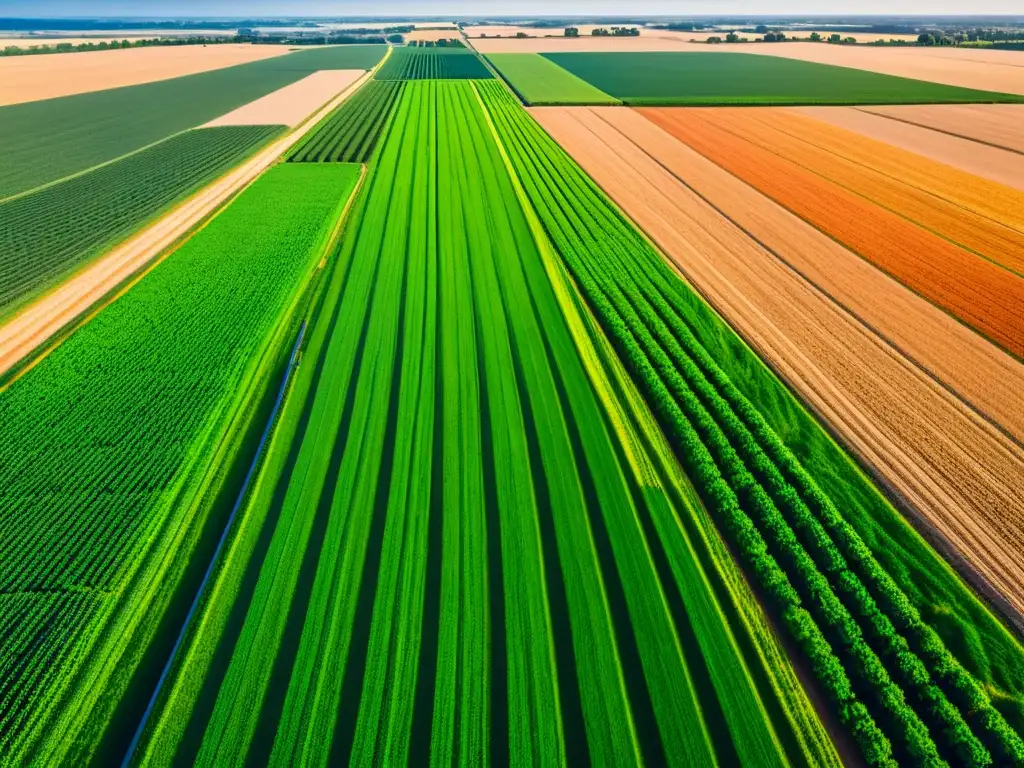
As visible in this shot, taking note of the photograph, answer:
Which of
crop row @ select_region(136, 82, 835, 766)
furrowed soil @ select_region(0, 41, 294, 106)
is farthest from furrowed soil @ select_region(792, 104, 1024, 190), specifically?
furrowed soil @ select_region(0, 41, 294, 106)

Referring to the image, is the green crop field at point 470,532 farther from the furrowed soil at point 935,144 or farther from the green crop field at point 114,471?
the furrowed soil at point 935,144

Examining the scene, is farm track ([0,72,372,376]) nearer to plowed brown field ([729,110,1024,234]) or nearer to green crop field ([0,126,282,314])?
green crop field ([0,126,282,314])

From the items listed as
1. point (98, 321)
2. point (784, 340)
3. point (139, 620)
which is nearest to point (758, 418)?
point (784, 340)

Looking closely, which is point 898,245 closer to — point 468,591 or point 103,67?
point 468,591

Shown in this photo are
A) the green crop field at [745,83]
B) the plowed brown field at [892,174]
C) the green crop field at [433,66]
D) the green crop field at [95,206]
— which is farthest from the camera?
the green crop field at [433,66]

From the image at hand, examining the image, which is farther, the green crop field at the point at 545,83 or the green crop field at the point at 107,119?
the green crop field at the point at 545,83

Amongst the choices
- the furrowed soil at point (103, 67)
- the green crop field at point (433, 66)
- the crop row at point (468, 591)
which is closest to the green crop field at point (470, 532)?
the crop row at point (468, 591)
